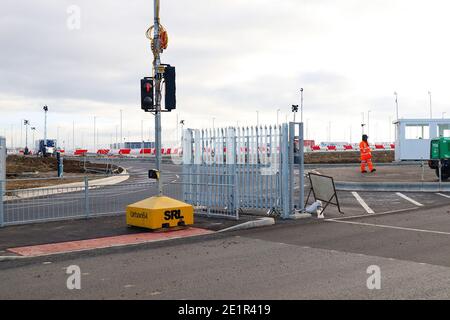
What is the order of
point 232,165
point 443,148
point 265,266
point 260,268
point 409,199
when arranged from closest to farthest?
point 260,268 → point 265,266 → point 232,165 → point 409,199 → point 443,148

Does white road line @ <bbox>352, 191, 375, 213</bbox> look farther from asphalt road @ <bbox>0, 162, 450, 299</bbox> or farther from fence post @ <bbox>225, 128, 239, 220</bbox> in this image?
fence post @ <bbox>225, 128, 239, 220</bbox>

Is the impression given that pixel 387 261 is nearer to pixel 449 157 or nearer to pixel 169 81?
pixel 169 81

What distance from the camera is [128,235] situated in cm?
1160

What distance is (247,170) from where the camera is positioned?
14.3 m

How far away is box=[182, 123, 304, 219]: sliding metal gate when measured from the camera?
1378 centimetres

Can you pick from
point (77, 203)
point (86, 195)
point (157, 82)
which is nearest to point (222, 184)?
point (157, 82)

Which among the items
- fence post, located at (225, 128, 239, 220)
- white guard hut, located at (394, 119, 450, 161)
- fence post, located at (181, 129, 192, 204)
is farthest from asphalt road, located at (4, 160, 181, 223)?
white guard hut, located at (394, 119, 450, 161)

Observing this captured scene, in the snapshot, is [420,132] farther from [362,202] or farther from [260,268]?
[260,268]

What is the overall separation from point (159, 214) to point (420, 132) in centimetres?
3060

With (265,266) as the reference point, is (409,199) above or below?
above

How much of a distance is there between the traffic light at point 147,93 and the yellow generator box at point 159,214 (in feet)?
7.17

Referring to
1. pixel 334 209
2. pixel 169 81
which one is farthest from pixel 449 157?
pixel 169 81
